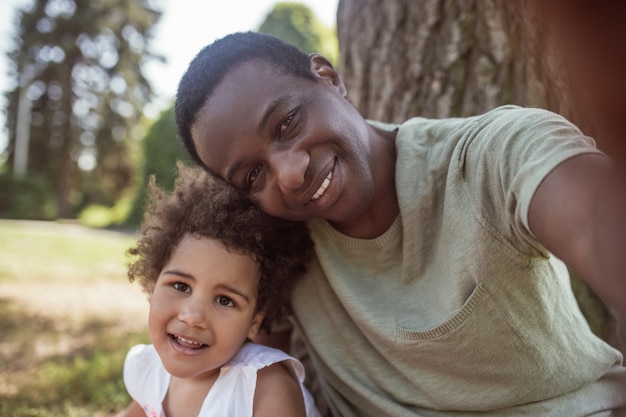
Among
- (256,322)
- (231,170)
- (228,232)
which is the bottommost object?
(256,322)

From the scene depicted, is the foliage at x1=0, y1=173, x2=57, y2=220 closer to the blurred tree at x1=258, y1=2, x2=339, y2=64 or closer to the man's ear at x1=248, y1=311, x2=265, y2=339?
the blurred tree at x1=258, y1=2, x2=339, y2=64

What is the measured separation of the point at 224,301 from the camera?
203 cm

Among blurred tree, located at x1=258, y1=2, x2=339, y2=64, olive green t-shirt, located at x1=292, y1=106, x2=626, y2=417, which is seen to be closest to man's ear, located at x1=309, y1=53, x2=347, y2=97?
olive green t-shirt, located at x1=292, y1=106, x2=626, y2=417

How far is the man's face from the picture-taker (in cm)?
181

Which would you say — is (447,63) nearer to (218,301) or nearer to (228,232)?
(228,232)

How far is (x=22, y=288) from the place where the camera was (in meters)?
6.59

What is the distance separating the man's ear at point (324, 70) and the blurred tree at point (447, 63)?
82 centimetres

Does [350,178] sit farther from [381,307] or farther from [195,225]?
[195,225]

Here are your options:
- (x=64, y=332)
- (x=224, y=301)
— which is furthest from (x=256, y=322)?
(x=64, y=332)

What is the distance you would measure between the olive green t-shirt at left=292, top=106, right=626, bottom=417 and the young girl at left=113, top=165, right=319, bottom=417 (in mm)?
163

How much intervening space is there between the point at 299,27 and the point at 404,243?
32.2ft

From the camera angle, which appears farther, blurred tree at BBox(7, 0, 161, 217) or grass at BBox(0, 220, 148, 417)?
blurred tree at BBox(7, 0, 161, 217)

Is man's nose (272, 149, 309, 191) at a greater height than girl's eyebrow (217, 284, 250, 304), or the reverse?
man's nose (272, 149, 309, 191)

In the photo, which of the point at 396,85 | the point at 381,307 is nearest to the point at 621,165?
the point at 381,307
